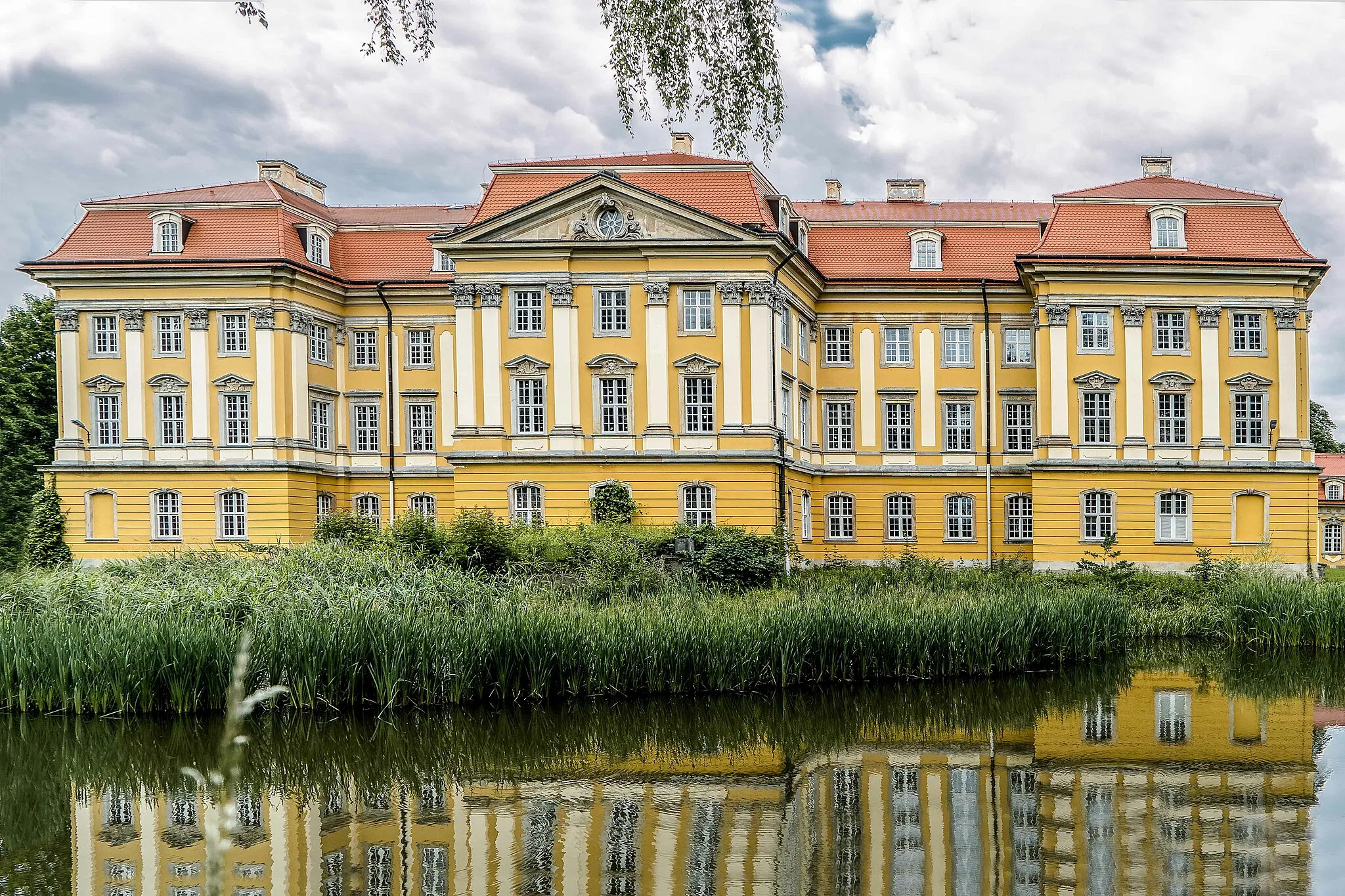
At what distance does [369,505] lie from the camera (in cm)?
4225

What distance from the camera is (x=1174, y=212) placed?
121 ft

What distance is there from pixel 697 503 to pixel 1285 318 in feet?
60.4

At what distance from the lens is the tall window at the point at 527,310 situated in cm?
3519

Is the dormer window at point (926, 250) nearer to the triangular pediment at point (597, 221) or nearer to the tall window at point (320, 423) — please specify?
the triangular pediment at point (597, 221)

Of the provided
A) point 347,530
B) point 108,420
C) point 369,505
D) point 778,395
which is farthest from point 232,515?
point 778,395

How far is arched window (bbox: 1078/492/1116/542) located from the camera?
36375 mm

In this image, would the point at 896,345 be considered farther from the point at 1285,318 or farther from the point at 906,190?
the point at 1285,318

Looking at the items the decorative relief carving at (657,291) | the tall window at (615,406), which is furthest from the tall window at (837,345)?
the tall window at (615,406)

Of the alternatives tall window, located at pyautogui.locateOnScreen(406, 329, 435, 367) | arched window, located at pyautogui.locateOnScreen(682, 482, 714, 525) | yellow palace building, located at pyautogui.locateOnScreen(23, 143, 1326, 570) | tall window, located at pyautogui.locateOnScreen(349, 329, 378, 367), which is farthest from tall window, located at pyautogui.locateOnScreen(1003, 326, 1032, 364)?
tall window, located at pyautogui.locateOnScreen(349, 329, 378, 367)

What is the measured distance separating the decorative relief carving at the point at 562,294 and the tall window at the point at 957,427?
1307cm

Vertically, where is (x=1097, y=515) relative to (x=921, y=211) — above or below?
below

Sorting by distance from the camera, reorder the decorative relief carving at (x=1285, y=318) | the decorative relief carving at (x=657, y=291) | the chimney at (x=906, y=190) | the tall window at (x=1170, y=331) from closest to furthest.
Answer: the decorative relief carving at (x=657, y=291), the decorative relief carving at (x=1285, y=318), the tall window at (x=1170, y=331), the chimney at (x=906, y=190)

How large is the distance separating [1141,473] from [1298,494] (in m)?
4.66

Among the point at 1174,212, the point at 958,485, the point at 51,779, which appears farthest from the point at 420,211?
the point at 51,779
